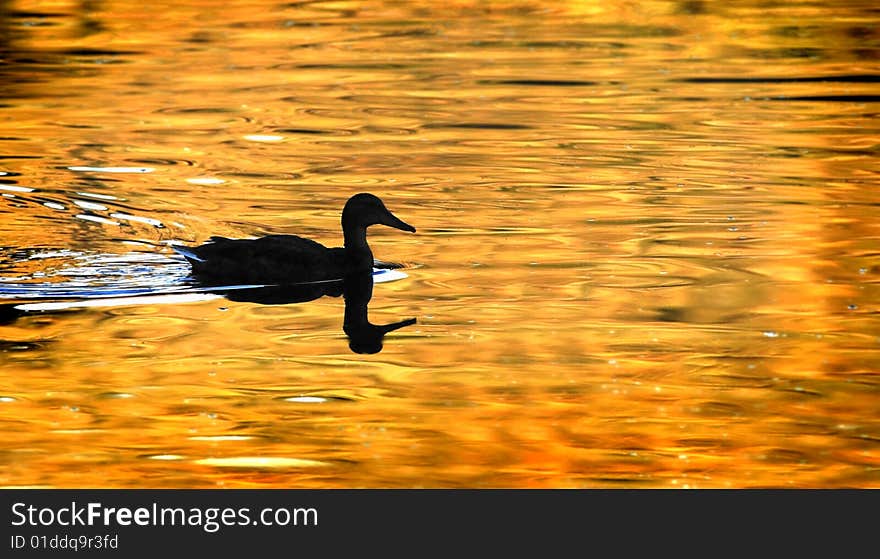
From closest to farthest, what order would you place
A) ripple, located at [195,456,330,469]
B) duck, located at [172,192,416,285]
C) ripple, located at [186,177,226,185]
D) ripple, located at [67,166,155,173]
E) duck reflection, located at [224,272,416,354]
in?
ripple, located at [195,456,330,469] < duck reflection, located at [224,272,416,354] < duck, located at [172,192,416,285] < ripple, located at [186,177,226,185] < ripple, located at [67,166,155,173]

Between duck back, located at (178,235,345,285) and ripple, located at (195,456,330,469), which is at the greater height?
duck back, located at (178,235,345,285)

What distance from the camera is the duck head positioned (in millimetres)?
11617

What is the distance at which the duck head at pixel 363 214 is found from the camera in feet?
38.1

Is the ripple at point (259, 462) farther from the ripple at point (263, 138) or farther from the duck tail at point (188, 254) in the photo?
the ripple at point (263, 138)

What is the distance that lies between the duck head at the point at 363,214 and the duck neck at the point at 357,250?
0.03 meters

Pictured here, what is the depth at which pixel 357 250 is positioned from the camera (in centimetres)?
1147

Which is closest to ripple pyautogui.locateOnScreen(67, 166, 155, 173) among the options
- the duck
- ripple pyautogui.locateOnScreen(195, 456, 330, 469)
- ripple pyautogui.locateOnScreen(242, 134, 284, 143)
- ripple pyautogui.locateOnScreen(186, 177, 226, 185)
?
ripple pyautogui.locateOnScreen(186, 177, 226, 185)

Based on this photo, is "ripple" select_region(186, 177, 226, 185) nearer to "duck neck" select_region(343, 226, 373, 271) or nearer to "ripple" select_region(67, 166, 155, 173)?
"ripple" select_region(67, 166, 155, 173)

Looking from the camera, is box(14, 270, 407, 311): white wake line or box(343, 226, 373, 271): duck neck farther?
box(343, 226, 373, 271): duck neck

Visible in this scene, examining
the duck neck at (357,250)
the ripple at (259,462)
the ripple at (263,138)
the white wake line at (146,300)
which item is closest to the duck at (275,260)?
the duck neck at (357,250)

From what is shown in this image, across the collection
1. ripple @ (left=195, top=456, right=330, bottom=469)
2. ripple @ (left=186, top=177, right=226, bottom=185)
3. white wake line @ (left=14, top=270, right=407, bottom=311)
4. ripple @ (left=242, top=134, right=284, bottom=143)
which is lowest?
ripple @ (left=195, top=456, right=330, bottom=469)

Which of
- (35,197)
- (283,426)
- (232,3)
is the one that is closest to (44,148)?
(35,197)

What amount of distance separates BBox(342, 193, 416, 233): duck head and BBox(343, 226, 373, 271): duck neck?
0.03 m

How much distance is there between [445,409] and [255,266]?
2921 millimetres
